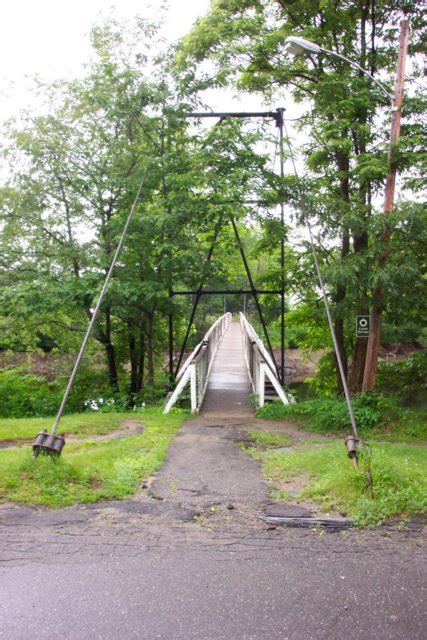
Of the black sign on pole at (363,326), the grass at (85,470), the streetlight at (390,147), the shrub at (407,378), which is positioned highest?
the streetlight at (390,147)

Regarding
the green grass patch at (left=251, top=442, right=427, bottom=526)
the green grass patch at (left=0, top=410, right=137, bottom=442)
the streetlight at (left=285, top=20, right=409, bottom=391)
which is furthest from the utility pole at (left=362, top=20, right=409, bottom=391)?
the green grass patch at (left=0, top=410, right=137, bottom=442)

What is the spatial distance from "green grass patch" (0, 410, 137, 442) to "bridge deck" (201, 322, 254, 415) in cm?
196

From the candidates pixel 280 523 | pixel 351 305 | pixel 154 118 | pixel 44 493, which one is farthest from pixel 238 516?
pixel 154 118

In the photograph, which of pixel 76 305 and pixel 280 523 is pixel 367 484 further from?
pixel 76 305

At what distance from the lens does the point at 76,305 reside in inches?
454

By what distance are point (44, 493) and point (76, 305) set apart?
6.89 m

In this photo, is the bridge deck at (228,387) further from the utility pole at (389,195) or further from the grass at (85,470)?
the grass at (85,470)

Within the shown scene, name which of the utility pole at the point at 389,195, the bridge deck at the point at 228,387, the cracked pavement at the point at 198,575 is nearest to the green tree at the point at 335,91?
the utility pole at the point at 389,195

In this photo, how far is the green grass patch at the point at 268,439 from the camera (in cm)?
796

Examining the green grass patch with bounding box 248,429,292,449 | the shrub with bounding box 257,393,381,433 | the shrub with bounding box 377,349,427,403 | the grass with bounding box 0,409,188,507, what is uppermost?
the shrub with bounding box 377,349,427,403

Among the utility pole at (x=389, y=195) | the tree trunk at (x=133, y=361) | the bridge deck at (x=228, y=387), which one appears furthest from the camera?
the tree trunk at (x=133, y=361)

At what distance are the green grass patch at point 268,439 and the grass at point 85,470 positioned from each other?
1.30 m

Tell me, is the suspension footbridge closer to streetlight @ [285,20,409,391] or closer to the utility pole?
the utility pole

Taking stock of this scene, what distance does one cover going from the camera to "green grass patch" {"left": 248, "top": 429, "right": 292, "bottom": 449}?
796cm
